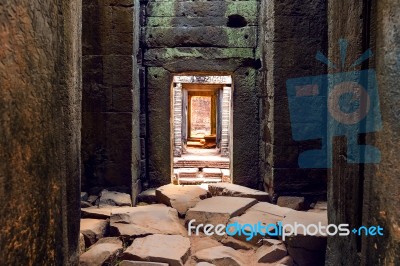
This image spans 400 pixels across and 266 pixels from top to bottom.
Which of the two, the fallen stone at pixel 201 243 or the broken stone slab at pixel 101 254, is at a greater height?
the broken stone slab at pixel 101 254

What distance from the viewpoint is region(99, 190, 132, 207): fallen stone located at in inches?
167

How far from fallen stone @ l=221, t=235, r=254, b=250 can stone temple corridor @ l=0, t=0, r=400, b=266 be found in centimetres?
2

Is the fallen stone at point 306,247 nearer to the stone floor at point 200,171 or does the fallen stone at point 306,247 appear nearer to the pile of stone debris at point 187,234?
the pile of stone debris at point 187,234

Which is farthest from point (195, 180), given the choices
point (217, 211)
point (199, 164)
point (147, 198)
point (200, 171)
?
point (217, 211)

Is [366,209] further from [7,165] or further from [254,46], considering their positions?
[254,46]

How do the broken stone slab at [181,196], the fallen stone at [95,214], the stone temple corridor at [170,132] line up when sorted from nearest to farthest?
the stone temple corridor at [170,132] < the fallen stone at [95,214] < the broken stone slab at [181,196]

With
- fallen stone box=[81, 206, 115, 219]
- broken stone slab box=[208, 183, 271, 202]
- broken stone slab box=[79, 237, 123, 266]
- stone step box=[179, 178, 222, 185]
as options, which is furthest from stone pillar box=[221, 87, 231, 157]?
broken stone slab box=[79, 237, 123, 266]

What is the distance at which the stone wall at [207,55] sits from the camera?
17.4ft

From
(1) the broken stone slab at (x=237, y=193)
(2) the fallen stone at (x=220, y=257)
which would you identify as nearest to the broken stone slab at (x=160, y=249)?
(2) the fallen stone at (x=220, y=257)

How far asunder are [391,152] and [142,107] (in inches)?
164

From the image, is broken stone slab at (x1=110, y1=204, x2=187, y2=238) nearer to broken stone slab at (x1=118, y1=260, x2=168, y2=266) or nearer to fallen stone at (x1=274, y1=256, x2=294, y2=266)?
broken stone slab at (x1=118, y1=260, x2=168, y2=266)

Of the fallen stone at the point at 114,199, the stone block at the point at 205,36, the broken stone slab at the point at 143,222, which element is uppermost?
the stone block at the point at 205,36

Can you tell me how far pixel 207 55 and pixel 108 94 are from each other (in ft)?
5.39

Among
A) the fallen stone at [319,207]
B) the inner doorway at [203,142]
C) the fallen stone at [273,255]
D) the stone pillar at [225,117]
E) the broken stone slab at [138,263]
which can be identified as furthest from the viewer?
the stone pillar at [225,117]
